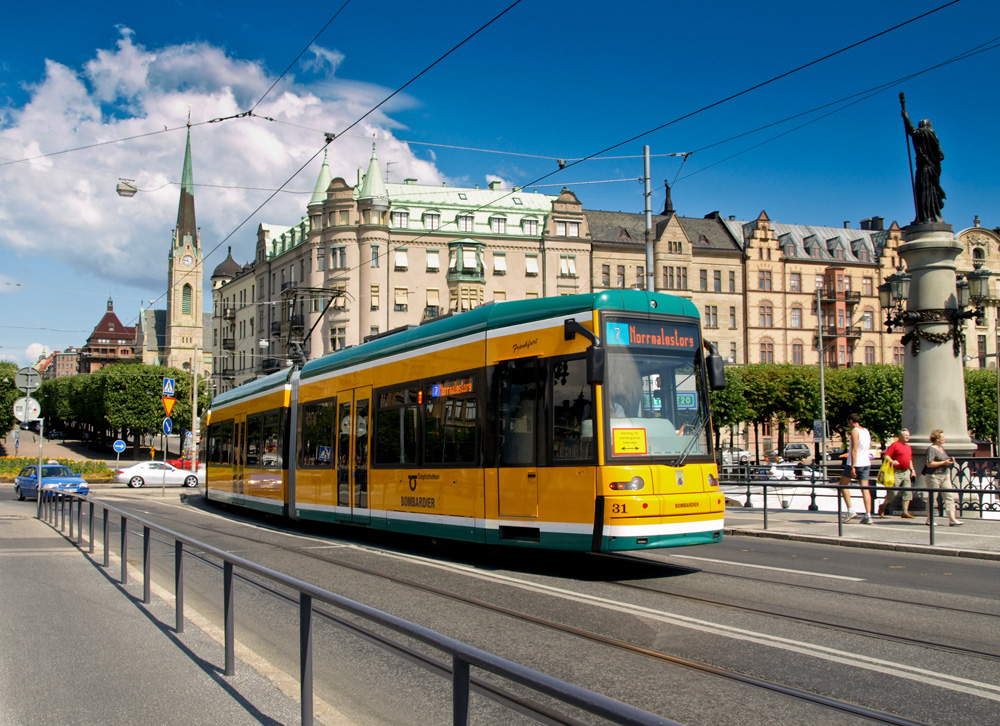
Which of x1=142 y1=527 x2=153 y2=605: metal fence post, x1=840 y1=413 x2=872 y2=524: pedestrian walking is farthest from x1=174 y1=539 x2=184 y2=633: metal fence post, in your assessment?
x1=840 y1=413 x2=872 y2=524: pedestrian walking

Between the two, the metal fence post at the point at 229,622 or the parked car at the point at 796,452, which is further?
the parked car at the point at 796,452

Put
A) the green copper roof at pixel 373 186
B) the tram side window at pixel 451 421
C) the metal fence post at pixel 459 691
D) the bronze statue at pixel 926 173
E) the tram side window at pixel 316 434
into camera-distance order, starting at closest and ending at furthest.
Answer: the metal fence post at pixel 459 691, the tram side window at pixel 451 421, the tram side window at pixel 316 434, the bronze statue at pixel 926 173, the green copper roof at pixel 373 186

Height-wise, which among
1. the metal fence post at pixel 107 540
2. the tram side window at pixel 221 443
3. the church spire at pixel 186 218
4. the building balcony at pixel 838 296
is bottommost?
the metal fence post at pixel 107 540

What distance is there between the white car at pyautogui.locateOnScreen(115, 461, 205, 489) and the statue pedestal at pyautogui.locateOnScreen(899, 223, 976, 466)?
113ft

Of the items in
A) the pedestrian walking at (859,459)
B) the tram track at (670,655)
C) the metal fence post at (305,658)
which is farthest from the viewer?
the pedestrian walking at (859,459)

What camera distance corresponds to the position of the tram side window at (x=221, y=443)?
76.1 ft

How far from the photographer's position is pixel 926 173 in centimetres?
1872

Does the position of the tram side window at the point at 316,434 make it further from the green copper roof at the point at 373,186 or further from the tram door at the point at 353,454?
the green copper roof at the point at 373,186

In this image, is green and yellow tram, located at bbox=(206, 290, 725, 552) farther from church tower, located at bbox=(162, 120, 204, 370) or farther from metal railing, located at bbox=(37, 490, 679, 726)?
church tower, located at bbox=(162, 120, 204, 370)

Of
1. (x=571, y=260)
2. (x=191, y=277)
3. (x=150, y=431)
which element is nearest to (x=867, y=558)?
(x=571, y=260)

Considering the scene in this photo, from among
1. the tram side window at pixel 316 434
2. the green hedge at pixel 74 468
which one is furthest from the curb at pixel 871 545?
the green hedge at pixel 74 468

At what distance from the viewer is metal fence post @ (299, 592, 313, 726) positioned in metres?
4.59

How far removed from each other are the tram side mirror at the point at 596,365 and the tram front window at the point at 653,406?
55 cm

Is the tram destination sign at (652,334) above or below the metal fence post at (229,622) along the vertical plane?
above
